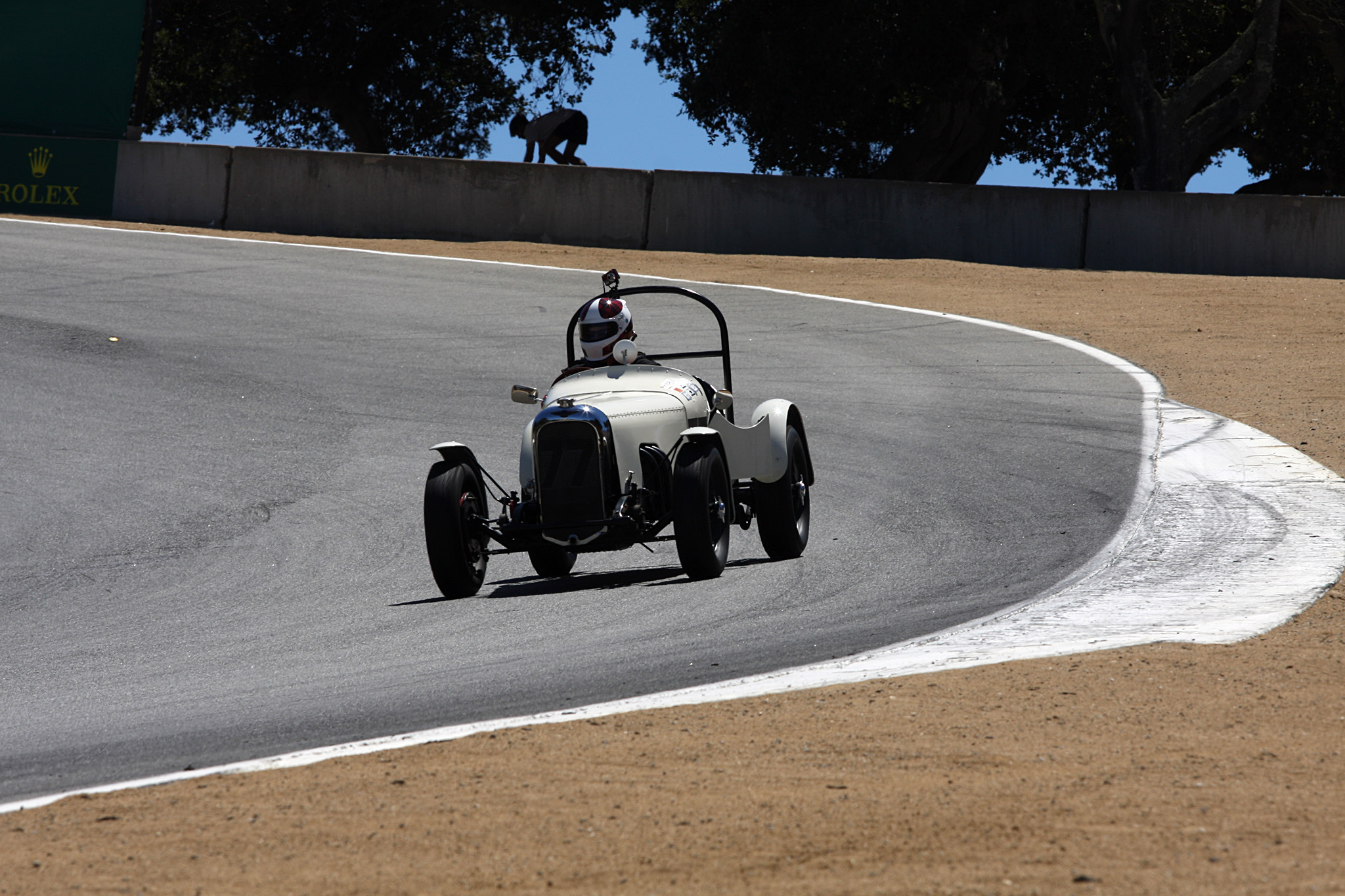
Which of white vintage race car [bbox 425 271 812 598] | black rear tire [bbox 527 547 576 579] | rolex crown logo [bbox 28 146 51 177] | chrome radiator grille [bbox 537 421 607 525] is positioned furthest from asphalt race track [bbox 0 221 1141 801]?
rolex crown logo [bbox 28 146 51 177]

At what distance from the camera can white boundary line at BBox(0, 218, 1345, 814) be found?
5.66m

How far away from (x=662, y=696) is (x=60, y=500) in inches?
282

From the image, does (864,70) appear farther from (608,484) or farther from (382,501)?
(608,484)

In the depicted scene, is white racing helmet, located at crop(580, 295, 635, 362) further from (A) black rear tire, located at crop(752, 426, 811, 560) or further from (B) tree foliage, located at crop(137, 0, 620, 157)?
(B) tree foliage, located at crop(137, 0, 620, 157)

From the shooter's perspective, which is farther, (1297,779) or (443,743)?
(443,743)

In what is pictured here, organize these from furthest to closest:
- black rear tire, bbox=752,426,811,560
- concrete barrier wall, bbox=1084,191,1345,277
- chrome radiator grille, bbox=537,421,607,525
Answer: concrete barrier wall, bbox=1084,191,1345,277, black rear tire, bbox=752,426,811,560, chrome radiator grille, bbox=537,421,607,525

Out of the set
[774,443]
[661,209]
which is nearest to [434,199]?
[661,209]

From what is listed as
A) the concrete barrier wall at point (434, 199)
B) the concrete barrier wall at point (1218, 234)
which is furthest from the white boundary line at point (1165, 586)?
the concrete barrier wall at point (434, 199)

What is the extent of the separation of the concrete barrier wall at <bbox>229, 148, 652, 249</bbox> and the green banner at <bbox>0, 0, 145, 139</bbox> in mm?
3056

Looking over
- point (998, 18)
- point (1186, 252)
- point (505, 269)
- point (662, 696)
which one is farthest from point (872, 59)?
point (662, 696)

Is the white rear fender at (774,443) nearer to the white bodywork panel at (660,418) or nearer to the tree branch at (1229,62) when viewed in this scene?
the white bodywork panel at (660,418)

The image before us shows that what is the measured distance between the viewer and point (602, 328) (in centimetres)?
902

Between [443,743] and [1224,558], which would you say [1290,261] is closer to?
[1224,558]

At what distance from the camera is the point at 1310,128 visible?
39.7 meters
